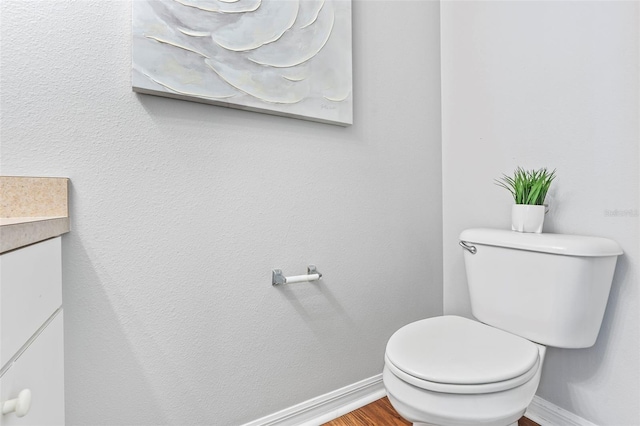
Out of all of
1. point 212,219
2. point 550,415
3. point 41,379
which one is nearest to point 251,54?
point 212,219

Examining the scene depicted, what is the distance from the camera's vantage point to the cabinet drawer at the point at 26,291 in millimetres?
463

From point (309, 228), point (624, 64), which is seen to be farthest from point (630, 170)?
point (309, 228)

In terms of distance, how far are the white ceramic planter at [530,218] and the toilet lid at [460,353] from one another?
37 cm

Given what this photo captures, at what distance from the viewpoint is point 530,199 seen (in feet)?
3.67

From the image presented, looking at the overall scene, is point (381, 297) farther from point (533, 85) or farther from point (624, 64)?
point (624, 64)

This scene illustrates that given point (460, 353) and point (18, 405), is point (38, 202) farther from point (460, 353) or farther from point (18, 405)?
point (460, 353)

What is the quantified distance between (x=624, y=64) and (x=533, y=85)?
26 centimetres

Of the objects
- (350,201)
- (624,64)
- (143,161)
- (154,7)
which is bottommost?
(350,201)

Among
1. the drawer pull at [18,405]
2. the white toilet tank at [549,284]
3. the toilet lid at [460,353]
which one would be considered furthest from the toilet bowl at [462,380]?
the drawer pull at [18,405]

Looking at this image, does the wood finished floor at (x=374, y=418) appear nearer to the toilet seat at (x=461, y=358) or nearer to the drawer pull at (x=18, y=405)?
the toilet seat at (x=461, y=358)

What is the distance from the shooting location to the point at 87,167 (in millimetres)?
849

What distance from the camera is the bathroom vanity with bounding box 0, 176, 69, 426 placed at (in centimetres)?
47

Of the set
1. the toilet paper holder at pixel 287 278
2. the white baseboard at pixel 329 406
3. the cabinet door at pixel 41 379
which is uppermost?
the toilet paper holder at pixel 287 278

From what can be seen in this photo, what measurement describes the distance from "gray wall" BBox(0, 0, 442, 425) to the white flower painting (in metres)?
0.05
